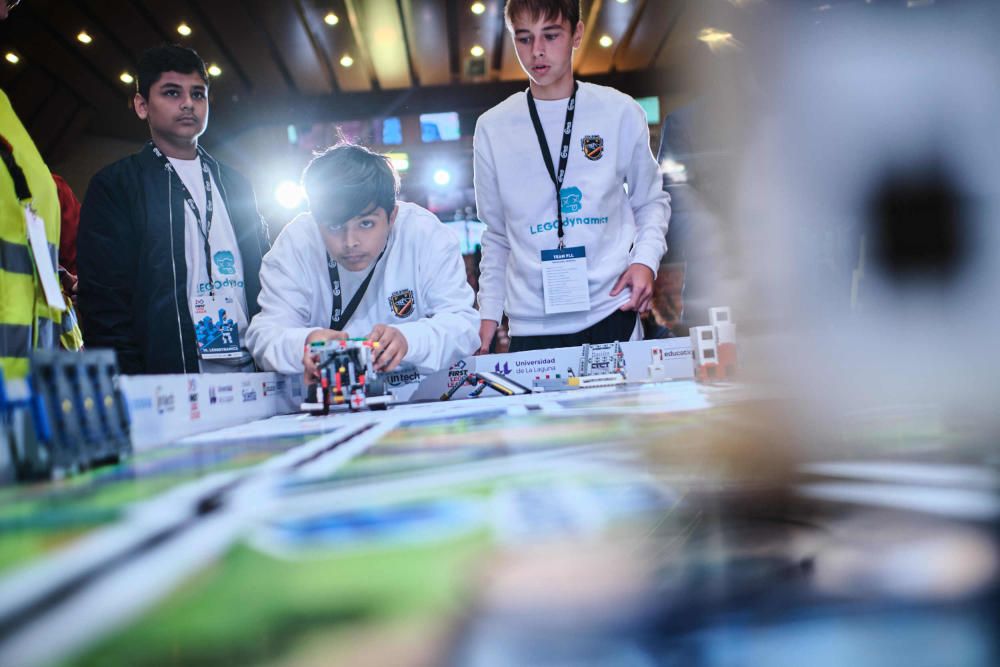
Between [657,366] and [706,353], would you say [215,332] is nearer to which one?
[657,366]

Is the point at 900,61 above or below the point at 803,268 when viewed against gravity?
above

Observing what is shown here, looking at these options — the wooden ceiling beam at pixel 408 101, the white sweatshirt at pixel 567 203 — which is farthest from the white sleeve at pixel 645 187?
the wooden ceiling beam at pixel 408 101

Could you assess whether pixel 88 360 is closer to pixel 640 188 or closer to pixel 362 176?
pixel 362 176

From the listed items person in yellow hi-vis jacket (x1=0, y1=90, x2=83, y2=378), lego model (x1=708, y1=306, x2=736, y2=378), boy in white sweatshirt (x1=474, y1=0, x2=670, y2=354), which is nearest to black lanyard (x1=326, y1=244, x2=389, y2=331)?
boy in white sweatshirt (x1=474, y1=0, x2=670, y2=354)

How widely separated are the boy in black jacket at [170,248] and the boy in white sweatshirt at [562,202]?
2.51 feet

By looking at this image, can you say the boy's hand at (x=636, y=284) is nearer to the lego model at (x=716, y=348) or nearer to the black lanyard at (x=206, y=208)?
the lego model at (x=716, y=348)

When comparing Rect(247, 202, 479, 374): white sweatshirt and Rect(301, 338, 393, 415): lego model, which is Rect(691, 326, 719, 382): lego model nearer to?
Rect(247, 202, 479, 374): white sweatshirt

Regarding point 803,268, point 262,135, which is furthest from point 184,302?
point 262,135

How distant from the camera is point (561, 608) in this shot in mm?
325

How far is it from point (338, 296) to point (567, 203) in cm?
75

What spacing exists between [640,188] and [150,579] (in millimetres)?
2081

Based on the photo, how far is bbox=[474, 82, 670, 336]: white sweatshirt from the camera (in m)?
2.13

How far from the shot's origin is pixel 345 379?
4.97 ft

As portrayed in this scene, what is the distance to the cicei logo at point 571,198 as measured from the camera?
7.00 ft
